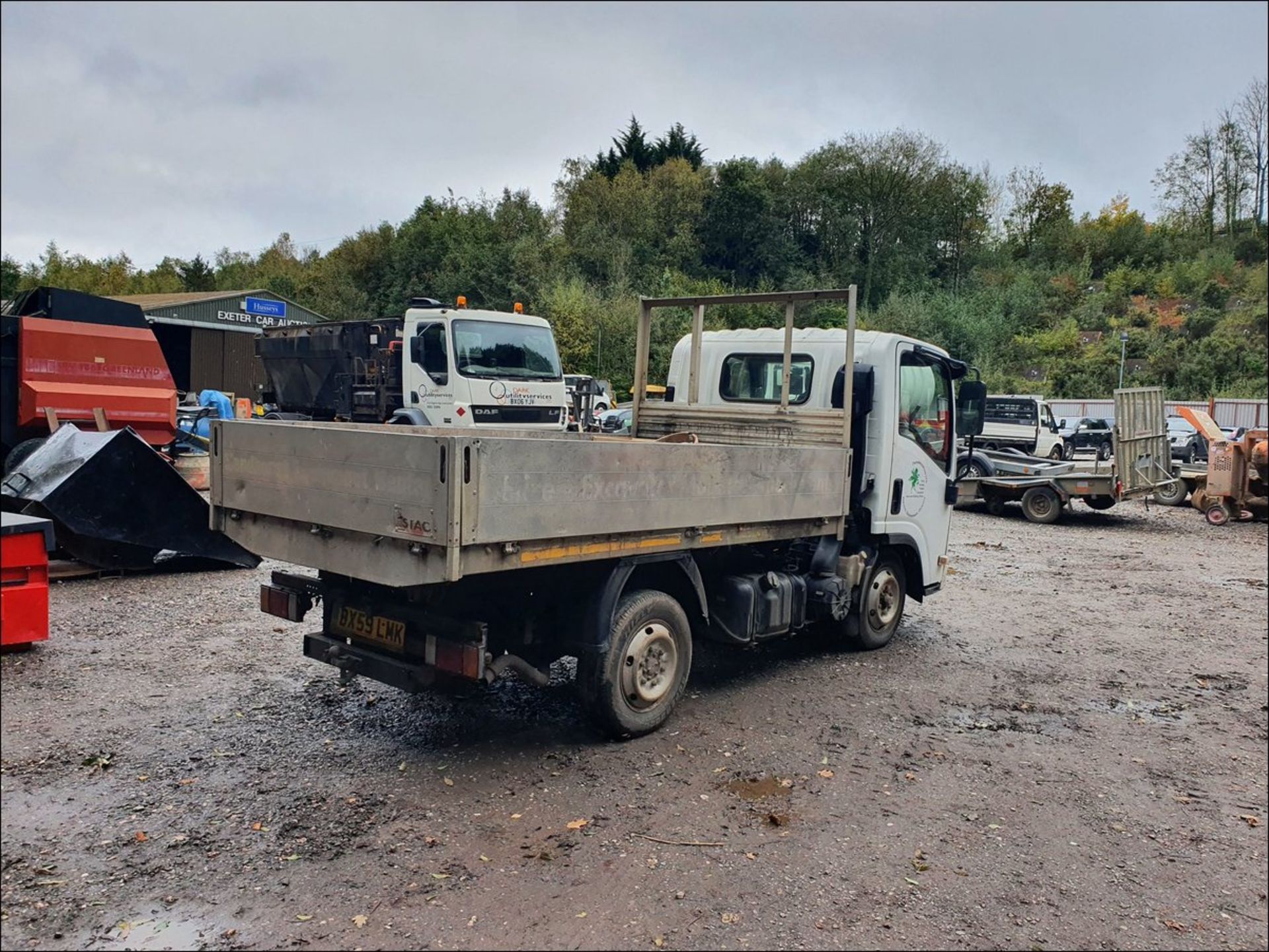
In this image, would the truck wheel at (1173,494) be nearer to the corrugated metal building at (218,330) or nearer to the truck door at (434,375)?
the truck door at (434,375)

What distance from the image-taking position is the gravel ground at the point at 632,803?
9.99 feet

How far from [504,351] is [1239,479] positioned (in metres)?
12.5

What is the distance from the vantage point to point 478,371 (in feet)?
41.4

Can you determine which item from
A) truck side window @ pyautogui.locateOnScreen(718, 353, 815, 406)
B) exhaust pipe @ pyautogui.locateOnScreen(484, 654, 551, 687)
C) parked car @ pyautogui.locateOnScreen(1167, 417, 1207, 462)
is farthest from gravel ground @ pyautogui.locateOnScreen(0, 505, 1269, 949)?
parked car @ pyautogui.locateOnScreen(1167, 417, 1207, 462)

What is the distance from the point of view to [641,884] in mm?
3338

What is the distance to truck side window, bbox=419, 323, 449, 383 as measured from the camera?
12.5 metres

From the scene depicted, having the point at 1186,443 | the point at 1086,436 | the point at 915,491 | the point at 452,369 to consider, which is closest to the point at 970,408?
the point at 915,491

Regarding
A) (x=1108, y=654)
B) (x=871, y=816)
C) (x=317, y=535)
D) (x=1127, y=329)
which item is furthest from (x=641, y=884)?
(x=1127, y=329)

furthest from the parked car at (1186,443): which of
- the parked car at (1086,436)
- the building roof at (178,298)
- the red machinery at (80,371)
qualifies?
the building roof at (178,298)

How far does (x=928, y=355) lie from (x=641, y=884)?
4.74 m

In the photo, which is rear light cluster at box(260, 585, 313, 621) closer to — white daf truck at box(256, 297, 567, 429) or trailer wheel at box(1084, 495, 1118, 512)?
white daf truck at box(256, 297, 567, 429)

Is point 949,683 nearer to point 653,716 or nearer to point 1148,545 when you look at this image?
point 653,716

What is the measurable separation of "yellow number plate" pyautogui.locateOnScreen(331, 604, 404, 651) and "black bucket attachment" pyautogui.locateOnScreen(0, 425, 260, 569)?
12.6 feet

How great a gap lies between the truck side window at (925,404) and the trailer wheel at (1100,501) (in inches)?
396
